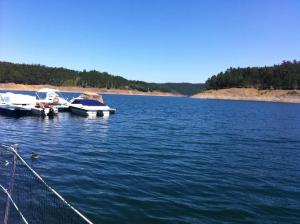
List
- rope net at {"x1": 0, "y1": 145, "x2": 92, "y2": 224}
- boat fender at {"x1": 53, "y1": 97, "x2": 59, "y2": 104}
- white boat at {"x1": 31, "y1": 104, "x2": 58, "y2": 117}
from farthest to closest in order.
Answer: boat fender at {"x1": 53, "y1": 97, "x2": 59, "y2": 104} → white boat at {"x1": 31, "y1": 104, "x2": 58, "y2": 117} → rope net at {"x1": 0, "y1": 145, "x2": 92, "y2": 224}

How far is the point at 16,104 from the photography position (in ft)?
196

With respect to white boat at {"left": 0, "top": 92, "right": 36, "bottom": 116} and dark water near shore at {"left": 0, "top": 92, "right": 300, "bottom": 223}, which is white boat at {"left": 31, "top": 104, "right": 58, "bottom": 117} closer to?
white boat at {"left": 0, "top": 92, "right": 36, "bottom": 116}

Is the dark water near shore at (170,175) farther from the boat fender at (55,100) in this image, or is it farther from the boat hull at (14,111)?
the boat fender at (55,100)

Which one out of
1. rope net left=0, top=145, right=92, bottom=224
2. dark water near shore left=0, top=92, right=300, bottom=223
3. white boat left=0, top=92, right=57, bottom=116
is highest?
white boat left=0, top=92, right=57, bottom=116

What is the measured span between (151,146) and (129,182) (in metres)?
13.3

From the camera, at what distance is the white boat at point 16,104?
55969mm

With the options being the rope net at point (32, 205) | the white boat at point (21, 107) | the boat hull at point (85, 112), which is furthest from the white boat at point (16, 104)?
the rope net at point (32, 205)

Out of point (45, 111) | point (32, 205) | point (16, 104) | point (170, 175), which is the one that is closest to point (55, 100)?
point (16, 104)

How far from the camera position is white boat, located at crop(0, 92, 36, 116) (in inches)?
2203

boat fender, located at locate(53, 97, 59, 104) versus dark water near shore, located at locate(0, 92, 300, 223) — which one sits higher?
boat fender, located at locate(53, 97, 59, 104)

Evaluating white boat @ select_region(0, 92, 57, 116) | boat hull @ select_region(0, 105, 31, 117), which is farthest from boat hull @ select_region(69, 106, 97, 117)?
boat hull @ select_region(0, 105, 31, 117)

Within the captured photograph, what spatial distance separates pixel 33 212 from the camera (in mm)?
13961

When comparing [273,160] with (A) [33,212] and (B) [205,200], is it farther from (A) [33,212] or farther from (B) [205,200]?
(A) [33,212]

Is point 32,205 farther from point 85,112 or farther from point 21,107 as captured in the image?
point 85,112
